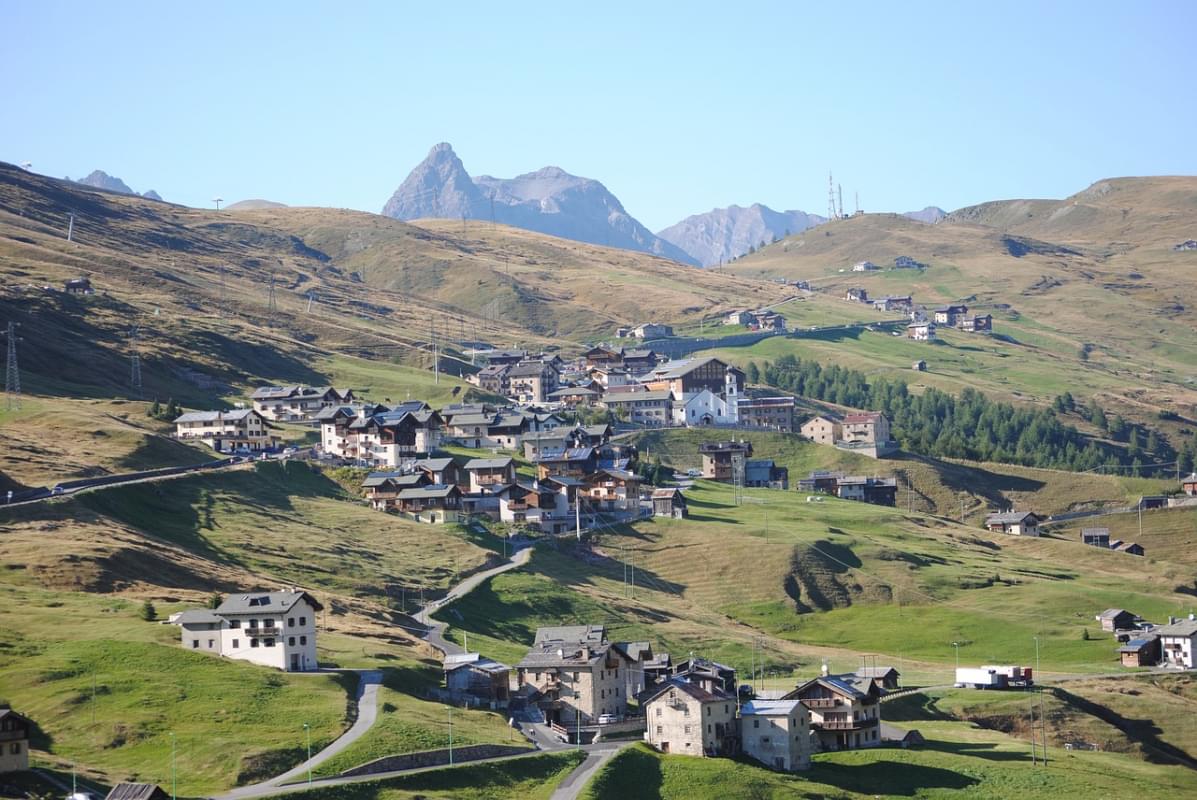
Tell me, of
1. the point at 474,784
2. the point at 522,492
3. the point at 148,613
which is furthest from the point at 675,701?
the point at 522,492

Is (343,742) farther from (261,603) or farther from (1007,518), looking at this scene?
(1007,518)

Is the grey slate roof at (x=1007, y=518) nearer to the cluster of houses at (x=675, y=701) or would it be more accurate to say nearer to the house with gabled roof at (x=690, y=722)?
the cluster of houses at (x=675, y=701)

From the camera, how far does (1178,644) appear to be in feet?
389

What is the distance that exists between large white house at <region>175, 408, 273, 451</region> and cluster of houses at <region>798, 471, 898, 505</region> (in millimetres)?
63788

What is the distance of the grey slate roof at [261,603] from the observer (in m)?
88.3

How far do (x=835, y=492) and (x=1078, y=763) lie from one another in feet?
329

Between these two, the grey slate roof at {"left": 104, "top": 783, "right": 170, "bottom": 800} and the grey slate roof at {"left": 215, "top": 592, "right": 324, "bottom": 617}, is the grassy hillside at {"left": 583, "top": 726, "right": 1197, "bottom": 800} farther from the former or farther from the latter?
the grey slate roof at {"left": 104, "top": 783, "right": 170, "bottom": 800}

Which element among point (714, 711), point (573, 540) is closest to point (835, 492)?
point (573, 540)

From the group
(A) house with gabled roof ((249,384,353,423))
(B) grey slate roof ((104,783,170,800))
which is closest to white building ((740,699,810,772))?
(B) grey slate roof ((104,783,170,800))

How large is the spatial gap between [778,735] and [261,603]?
29.1 meters

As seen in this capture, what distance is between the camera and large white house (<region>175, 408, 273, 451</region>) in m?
164

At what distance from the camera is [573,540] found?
147500 mm

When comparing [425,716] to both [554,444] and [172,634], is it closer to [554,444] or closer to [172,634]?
[172,634]

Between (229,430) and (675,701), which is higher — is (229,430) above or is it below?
above
